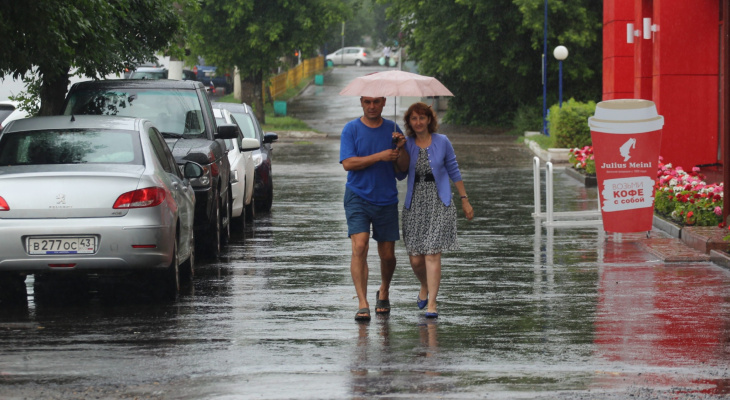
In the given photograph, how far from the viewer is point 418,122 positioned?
888cm

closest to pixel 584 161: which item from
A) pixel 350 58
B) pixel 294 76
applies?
pixel 294 76

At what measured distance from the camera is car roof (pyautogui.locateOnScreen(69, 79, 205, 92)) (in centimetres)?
1300

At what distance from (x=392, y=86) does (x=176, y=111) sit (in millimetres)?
4830

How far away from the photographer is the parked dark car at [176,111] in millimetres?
12695

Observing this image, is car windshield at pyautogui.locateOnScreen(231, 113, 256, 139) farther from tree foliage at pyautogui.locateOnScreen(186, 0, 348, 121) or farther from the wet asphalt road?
tree foliage at pyautogui.locateOnScreen(186, 0, 348, 121)

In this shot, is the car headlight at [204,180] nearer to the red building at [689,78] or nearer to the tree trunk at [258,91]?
the red building at [689,78]

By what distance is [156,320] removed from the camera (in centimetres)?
884

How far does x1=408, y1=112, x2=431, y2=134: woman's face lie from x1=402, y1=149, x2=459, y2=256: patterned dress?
17 cm

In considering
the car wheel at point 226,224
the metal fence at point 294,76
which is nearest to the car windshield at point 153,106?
the car wheel at point 226,224

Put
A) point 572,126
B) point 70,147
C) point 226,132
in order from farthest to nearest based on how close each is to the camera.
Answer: point 572,126 → point 226,132 → point 70,147

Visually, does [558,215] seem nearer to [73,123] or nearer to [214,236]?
[214,236]

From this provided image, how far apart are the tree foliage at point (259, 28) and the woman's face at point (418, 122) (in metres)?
38.0

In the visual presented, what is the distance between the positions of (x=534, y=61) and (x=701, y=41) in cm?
2785

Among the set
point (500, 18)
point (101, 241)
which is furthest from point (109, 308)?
point (500, 18)
